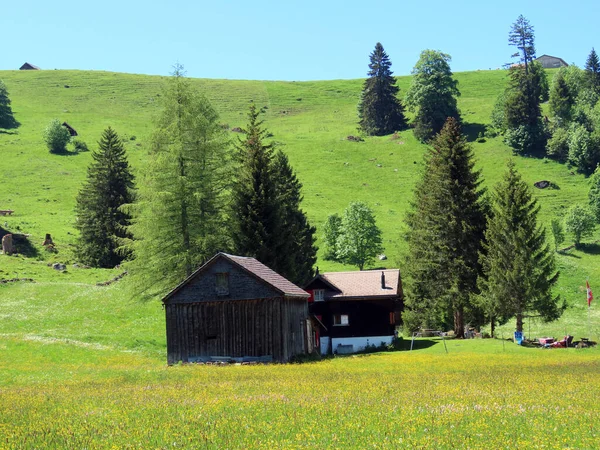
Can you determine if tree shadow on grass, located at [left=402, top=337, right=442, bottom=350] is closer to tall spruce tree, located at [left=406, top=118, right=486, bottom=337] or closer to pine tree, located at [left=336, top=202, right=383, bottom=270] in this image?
tall spruce tree, located at [left=406, top=118, right=486, bottom=337]

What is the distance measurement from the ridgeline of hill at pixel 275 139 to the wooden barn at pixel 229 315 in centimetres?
664

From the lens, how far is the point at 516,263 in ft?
159

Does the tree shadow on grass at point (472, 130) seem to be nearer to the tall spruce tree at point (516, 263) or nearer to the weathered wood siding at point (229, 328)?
the tall spruce tree at point (516, 263)

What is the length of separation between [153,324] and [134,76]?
15900 cm

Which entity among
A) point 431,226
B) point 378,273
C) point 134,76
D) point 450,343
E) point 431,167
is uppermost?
point 134,76

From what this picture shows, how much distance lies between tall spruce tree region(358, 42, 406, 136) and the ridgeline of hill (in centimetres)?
409

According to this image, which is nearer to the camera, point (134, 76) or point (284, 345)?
point (284, 345)

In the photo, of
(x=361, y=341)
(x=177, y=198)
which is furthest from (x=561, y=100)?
(x=177, y=198)

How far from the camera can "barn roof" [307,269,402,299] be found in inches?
2109

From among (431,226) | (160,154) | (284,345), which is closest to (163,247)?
(160,154)

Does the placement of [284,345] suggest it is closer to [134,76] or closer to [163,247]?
[163,247]

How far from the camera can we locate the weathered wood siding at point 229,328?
40.3 m

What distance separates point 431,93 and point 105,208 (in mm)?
73748

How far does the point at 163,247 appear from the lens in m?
46.8
